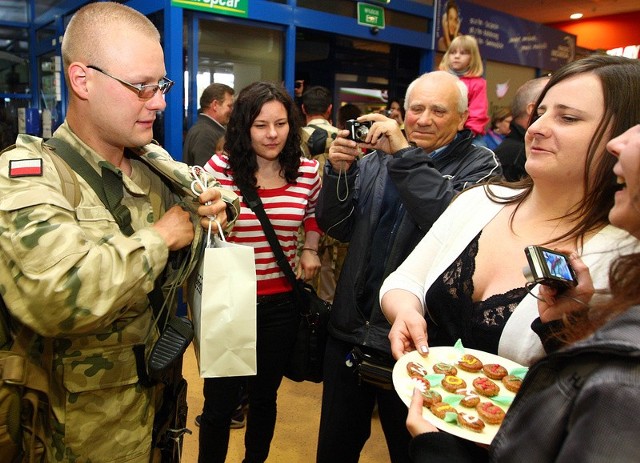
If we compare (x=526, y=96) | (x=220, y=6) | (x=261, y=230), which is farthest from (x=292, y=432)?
(x=220, y=6)

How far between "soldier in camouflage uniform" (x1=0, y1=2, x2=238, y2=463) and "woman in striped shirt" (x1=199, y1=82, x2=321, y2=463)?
2.32ft

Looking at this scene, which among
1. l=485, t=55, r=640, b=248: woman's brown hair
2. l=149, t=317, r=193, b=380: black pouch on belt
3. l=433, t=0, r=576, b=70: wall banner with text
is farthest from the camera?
l=433, t=0, r=576, b=70: wall banner with text

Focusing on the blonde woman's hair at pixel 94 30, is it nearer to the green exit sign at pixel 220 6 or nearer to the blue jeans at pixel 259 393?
the blue jeans at pixel 259 393

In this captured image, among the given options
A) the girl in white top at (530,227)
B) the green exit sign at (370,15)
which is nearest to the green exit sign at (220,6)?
the green exit sign at (370,15)

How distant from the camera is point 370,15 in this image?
5.43 m

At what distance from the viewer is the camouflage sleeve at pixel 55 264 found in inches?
42.7

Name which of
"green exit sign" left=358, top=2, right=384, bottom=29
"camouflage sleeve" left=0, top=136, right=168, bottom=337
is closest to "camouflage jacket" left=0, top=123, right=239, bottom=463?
"camouflage sleeve" left=0, top=136, right=168, bottom=337

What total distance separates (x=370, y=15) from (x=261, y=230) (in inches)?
161

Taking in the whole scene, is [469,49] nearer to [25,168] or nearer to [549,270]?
[549,270]

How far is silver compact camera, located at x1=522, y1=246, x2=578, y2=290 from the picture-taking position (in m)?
0.92

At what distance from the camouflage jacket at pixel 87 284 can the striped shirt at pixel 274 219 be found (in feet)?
2.12

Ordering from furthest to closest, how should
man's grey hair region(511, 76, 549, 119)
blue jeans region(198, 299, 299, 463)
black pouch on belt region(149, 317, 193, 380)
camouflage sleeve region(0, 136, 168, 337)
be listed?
man's grey hair region(511, 76, 549, 119) → blue jeans region(198, 299, 299, 463) → black pouch on belt region(149, 317, 193, 380) → camouflage sleeve region(0, 136, 168, 337)

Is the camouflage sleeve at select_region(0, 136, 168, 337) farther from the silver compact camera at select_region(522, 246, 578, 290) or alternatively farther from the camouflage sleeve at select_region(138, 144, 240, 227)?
the silver compact camera at select_region(522, 246, 578, 290)

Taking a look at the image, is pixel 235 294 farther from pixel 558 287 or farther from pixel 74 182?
pixel 558 287
